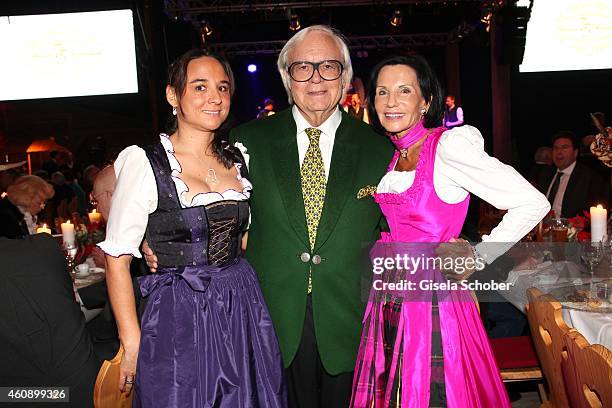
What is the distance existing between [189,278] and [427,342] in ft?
2.49

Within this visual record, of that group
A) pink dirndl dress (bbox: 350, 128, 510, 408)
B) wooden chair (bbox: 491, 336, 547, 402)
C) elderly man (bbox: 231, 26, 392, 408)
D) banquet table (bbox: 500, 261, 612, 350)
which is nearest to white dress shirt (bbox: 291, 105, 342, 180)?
elderly man (bbox: 231, 26, 392, 408)

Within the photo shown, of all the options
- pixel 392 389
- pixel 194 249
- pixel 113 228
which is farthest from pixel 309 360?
pixel 113 228

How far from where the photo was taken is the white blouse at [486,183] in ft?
6.04

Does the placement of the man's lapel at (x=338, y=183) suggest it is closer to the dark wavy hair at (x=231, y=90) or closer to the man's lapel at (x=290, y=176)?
the man's lapel at (x=290, y=176)

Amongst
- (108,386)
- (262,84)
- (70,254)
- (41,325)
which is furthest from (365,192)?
(262,84)

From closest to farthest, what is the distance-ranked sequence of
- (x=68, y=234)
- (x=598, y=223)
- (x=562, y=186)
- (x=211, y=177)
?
(x=211, y=177), (x=598, y=223), (x=68, y=234), (x=562, y=186)

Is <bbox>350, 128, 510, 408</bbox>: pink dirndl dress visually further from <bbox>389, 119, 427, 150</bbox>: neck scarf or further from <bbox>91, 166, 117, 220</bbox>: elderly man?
<bbox>91, 166, 117, 220</bbox>: elderly man

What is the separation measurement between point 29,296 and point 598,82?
11682 mm

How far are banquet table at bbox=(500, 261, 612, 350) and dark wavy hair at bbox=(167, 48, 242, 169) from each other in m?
1.42

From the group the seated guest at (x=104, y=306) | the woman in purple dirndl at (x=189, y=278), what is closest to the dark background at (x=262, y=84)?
the seated guest at (x=104, y=306)

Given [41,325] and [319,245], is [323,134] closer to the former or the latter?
[319,245]

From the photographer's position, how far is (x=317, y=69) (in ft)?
7.57

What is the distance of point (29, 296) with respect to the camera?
2064 mm

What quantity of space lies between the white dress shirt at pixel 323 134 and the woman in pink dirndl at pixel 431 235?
0.27 m
